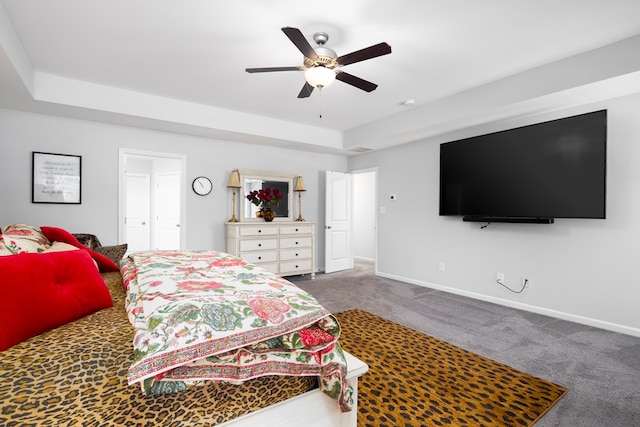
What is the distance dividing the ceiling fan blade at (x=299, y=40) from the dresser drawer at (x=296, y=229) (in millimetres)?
3194

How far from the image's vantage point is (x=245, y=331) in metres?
0.94

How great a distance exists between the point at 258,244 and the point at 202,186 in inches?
48.8

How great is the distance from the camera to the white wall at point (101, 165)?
3.51 m

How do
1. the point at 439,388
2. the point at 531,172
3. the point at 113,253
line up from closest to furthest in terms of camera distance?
the point at 439,388, the point at 113,253, the point at 531,172

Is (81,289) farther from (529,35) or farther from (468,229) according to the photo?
(468,229)

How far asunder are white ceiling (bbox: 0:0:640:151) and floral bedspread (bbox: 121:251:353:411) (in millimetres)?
2064

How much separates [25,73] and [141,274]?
2.83 m

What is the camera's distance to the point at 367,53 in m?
2.25

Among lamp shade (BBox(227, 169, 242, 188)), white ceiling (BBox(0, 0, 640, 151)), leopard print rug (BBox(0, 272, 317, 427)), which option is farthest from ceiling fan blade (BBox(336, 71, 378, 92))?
lamp shade (BBox(227, 169, 242, 188))

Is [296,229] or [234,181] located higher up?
[234,181]

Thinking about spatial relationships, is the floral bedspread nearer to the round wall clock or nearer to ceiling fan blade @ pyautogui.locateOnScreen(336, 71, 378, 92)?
ceiling fan blade @ pyautogui.locateOnScreen(336, 71, 378, 92)

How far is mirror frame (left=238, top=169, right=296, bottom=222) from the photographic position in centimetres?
506

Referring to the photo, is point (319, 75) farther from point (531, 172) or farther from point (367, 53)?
point (531, 172)

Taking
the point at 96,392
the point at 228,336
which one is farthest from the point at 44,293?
the point at 228,336
